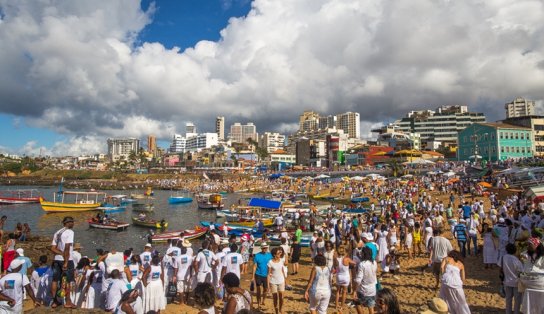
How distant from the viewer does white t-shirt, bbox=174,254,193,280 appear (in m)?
10.2

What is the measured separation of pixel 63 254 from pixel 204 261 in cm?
367

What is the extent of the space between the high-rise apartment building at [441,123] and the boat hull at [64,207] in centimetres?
10143

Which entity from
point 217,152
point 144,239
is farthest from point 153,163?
point 144,239

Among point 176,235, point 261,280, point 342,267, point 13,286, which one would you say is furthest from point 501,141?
point 13,286

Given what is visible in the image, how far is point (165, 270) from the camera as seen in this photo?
10852mm

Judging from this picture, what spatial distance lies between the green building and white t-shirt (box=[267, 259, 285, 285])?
212ft

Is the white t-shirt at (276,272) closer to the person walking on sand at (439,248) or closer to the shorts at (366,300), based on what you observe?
the shorts at (366,300)

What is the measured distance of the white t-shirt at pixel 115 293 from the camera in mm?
7559

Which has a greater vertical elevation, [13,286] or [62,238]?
[62,238]

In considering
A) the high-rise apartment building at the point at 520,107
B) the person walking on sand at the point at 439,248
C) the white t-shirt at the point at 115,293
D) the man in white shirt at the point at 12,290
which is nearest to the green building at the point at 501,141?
the person walking on sand at the point at 439,248

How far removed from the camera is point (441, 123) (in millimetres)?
123938

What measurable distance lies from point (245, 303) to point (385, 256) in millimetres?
8599

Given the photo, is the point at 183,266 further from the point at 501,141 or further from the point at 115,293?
the point at 501,141

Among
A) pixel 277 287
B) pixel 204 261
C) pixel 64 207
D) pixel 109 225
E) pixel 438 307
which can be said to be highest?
pixel 438 307
